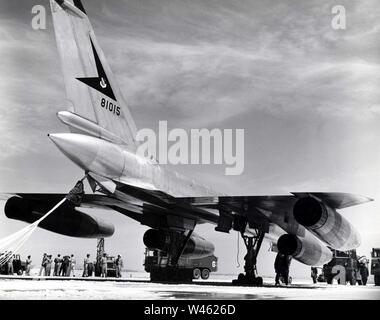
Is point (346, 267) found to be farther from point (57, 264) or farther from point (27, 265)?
point (27, 265)

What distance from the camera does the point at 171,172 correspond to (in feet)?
36.9

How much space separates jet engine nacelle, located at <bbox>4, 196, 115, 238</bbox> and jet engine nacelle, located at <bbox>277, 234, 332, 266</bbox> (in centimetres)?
504

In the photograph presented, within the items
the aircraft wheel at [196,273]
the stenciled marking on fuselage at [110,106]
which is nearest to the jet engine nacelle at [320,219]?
the stenciled marking on fuselage at [110,106]

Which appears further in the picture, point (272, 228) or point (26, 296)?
point (272, 228)

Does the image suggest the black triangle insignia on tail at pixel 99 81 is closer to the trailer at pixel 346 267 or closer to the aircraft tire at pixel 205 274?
the trailer at pixel 346 267

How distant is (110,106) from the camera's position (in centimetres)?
930

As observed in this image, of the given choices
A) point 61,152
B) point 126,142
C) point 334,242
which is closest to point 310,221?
point 334,242

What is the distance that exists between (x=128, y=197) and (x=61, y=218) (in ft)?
8.42

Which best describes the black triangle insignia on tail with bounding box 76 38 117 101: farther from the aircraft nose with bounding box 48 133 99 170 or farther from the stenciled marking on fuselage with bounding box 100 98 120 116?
the aircraft nose with bounding box 48 133 99 170

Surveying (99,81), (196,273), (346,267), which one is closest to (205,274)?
(196,273)

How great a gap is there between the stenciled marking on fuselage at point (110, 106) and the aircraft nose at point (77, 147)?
1022mm

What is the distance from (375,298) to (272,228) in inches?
268

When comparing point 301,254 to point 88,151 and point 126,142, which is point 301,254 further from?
point 88,151
